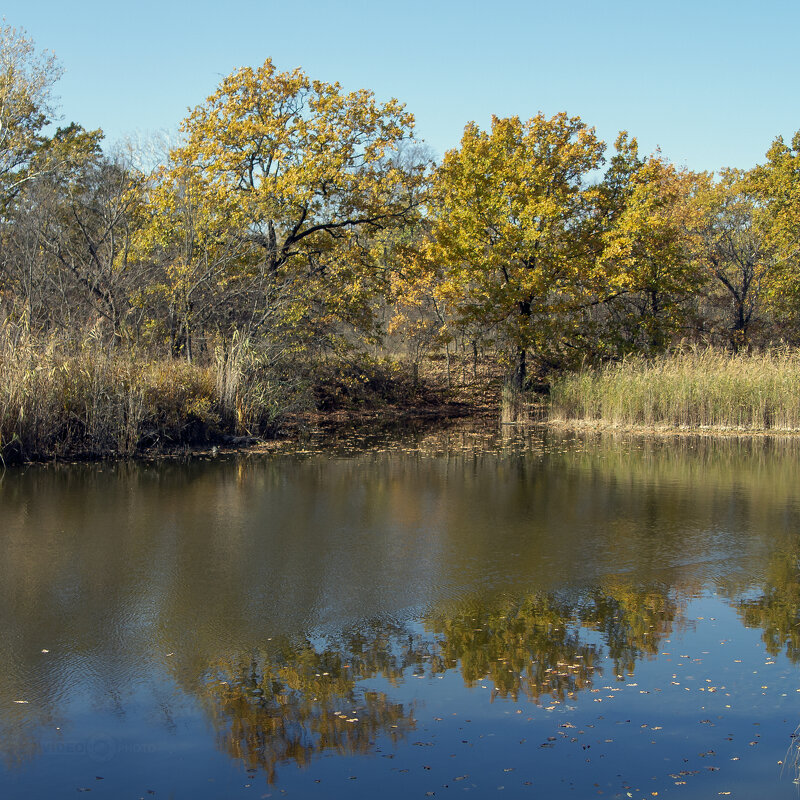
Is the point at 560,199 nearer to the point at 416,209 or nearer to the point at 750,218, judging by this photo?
the point at 416,209

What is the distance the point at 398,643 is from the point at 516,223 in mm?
20874

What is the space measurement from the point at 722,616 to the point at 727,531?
3.13 m

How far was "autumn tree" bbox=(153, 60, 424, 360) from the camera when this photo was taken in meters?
22.7

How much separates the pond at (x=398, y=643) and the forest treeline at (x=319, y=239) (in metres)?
8.83

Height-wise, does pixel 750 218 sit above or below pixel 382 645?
above

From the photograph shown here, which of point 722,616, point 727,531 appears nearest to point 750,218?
point 727,531

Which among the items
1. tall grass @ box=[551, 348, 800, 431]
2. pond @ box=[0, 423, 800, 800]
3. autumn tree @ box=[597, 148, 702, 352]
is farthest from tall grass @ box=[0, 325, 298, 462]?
autumn tree @ box=[597, 148, 702, 352]

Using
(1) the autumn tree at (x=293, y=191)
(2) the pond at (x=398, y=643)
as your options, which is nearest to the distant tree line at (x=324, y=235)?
(1) the autumn tree at (x=293, y=191)

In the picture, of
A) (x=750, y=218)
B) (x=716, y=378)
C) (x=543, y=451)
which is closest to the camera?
(x=543, y=451)

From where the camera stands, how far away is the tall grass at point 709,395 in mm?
20469

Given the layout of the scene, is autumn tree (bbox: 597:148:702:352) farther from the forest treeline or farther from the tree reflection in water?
the tree reflection in water

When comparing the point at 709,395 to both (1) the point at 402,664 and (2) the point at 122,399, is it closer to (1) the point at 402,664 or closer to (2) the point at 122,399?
(2) the point at 122,399

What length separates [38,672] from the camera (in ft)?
18.2

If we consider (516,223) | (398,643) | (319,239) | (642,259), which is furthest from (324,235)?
(398,643)
